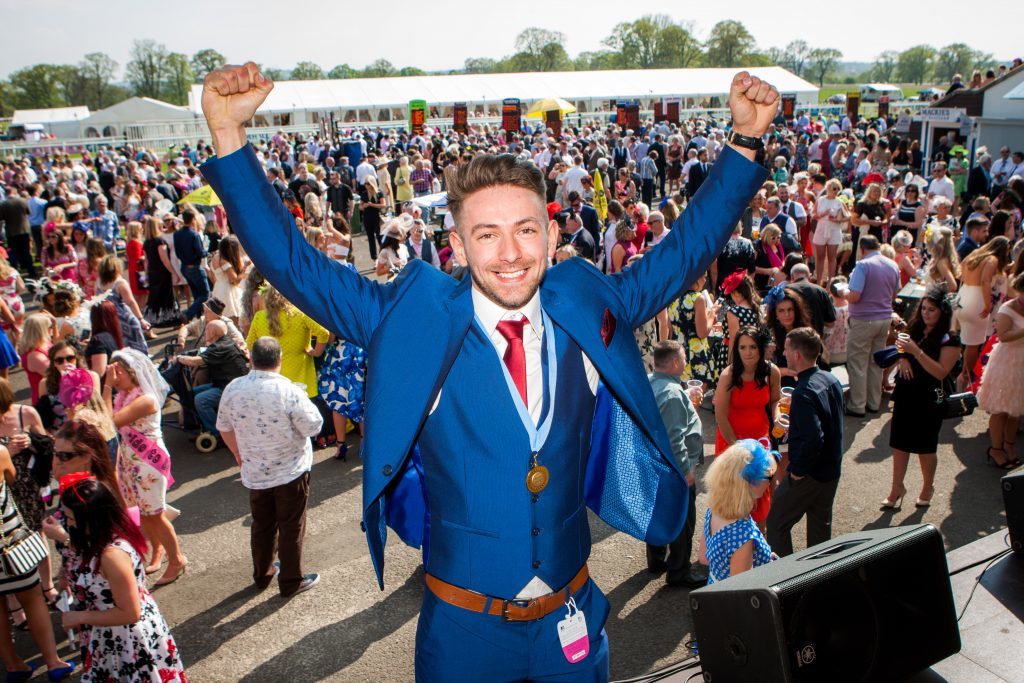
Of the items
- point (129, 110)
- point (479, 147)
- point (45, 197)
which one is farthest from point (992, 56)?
point (45, 197)

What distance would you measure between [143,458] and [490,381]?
3.99 metres

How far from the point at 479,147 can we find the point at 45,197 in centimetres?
1088

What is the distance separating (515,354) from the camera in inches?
85.6

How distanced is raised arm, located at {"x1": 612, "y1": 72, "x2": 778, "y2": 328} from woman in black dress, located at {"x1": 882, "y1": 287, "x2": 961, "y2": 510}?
12.4 feet

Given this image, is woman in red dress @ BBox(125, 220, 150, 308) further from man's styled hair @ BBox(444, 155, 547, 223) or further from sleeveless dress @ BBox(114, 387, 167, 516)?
man's styled hair @ BBox(444, 155, 547, 223)

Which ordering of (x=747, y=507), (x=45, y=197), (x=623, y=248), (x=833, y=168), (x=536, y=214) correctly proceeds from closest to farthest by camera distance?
(x=536, y=214) → (x=747, y=507) → (x=623, y=248) → (x=45, y=197) → (x=833, y=168)

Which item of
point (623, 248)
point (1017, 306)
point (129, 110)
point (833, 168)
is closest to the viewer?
point (1017, 306)

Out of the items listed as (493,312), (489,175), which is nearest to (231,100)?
(489,175)

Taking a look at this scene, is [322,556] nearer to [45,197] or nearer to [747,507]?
[747,507]

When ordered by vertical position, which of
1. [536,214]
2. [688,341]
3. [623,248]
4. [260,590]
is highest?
[536,214]

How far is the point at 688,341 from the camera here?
7605mm

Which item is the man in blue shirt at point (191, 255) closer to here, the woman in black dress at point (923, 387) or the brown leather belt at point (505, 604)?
the woman in black dress at point (923, 387)

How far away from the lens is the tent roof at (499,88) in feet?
123

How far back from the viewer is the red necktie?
2.17m
